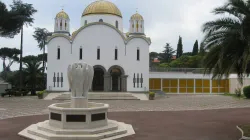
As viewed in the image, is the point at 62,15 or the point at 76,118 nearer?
the point at 76,118

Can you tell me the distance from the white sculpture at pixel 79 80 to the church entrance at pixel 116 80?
914 inches

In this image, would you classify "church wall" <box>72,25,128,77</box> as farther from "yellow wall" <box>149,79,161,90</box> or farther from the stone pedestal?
the stone pedestal

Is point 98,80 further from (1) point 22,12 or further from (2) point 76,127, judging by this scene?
(2) point 76,127

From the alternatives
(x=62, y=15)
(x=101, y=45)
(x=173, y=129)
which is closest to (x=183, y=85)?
(x=101, y=45)

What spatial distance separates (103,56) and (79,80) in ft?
75.4

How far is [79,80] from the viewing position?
12117 mm

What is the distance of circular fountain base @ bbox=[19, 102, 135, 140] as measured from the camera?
33.9ft

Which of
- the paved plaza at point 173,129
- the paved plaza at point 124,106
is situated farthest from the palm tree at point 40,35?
the paved plaza at point 173,129

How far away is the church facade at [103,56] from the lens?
34.9 metres

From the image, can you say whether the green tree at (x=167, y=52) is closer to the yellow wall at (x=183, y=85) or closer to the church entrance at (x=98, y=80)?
the yellow wall at (x=183, y=85)

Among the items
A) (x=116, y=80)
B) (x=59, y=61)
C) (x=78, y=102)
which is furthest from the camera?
(x=116, y=80)

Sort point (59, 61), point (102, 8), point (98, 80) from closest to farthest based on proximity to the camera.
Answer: point (59, 61) → point (98, 80) → point (102, 8)

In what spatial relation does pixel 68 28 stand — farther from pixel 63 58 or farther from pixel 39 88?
pixel 39 88

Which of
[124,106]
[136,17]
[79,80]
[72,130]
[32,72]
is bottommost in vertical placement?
[124,106]
